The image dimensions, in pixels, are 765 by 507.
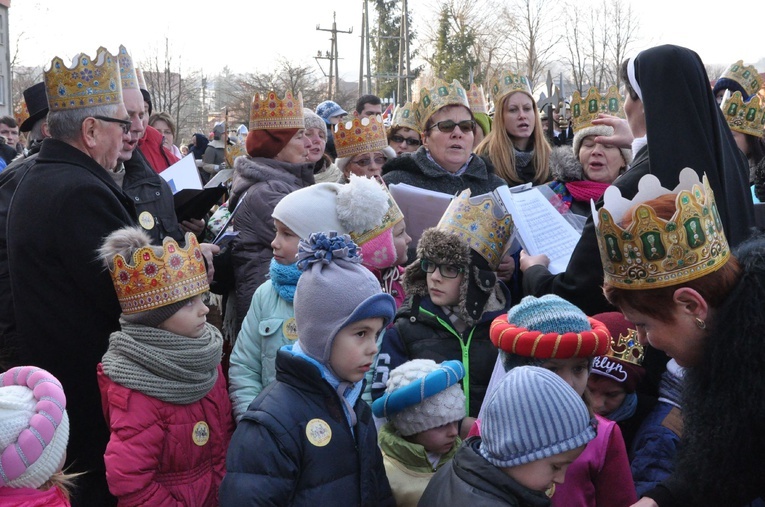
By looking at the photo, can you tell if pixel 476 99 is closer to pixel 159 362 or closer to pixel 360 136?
pixel 360 136

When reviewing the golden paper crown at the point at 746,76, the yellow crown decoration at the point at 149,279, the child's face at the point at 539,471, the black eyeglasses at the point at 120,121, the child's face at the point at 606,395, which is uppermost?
the golden paper crown at the point at 746,76

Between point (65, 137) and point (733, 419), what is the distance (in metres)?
3.23

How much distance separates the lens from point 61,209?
11.8ft

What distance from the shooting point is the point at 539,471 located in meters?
2.58

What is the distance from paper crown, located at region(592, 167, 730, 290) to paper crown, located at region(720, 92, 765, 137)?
12.5 feet

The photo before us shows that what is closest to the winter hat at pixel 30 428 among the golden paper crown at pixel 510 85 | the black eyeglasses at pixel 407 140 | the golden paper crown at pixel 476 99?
the golden paper crown at pixel 510 85

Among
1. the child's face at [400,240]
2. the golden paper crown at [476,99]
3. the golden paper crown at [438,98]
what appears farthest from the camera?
the golden paper crown at [476,99]

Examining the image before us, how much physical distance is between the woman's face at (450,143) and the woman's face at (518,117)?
0.89 m

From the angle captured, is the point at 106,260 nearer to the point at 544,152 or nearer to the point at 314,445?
the point at 314,445

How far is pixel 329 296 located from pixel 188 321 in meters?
0.93

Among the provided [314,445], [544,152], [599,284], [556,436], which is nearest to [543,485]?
[556,436]

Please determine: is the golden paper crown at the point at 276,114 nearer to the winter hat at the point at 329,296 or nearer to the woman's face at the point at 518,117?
the woman's face at the point at 518,117

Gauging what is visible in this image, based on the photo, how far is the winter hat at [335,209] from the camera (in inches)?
154

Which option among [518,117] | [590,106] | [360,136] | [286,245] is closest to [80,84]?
[286,245]
